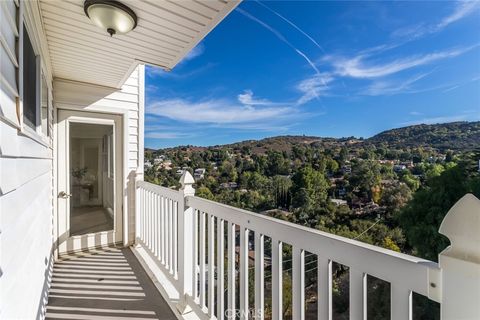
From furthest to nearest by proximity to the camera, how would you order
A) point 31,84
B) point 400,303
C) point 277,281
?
1. point 31,84
2. point 277,281
3. point 400,303

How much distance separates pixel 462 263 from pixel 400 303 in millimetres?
263

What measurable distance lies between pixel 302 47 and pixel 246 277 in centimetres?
1014

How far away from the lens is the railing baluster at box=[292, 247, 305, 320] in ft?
3.95

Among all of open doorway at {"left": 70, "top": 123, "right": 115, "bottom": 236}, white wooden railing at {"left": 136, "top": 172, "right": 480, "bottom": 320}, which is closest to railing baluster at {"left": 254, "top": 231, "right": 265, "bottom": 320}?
white wooden railing at {"left": 136, "top": 172, "right": 480, "bottom": 320}

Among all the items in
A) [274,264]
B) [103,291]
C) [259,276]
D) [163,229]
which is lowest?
[103,291]

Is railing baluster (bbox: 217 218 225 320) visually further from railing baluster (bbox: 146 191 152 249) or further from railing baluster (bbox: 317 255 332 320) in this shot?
railing baluster (bbox: 146 191 152 249)

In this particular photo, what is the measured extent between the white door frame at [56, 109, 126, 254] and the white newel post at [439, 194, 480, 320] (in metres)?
3.95

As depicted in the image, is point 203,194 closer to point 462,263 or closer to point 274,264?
point 274,264

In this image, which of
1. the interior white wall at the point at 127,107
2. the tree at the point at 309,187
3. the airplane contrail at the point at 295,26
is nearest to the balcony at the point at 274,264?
the interior white wall at the point at 127,107

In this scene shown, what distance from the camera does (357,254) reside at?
96cm

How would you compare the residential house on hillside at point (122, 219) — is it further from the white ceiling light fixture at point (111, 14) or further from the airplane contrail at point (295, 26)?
the airplane contrail at point (295, 26)

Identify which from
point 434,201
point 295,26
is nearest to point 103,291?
point 434,201

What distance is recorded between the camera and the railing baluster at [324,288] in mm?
1073

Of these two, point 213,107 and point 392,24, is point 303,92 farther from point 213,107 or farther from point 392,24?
point 213,107
